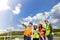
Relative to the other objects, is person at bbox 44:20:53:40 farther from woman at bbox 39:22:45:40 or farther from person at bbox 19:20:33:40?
person at bbox 19:20:33:40

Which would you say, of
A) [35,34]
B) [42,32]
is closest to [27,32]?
[35,34]

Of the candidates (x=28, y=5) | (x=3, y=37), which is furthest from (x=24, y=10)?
(x=3, y=37)

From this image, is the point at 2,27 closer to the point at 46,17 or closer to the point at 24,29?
the point at 24,29

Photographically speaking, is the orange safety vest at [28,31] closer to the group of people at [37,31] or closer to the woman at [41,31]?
the group of people at [37,31]

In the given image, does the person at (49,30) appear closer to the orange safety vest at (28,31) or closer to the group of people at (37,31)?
the group of people at (37,31)

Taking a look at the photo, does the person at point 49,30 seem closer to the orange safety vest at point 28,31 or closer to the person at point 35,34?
the person at point 35,34

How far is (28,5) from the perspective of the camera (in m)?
5.95

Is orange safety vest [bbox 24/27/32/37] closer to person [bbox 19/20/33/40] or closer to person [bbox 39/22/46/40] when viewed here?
person [bbox 19/20/33/40]

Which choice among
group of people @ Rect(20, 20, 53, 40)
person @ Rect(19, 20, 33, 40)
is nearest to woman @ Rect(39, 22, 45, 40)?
group of people @ Rect(20, 20, 53, 40)

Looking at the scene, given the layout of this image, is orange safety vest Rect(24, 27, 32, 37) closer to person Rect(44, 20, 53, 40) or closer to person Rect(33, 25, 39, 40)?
person Rect(33, 25, 39, 40)

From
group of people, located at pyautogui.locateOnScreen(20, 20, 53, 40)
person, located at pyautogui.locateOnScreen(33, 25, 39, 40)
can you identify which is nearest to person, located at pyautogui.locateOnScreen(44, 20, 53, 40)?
group of people, located at pyautogui.locateOnScreen(20, 20, 53, 40)

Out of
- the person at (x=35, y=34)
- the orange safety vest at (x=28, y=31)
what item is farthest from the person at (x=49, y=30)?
the orange safety vest at (x=28, y=31)

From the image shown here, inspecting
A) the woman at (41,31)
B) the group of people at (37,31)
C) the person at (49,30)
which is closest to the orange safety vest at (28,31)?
the group of people at (37,31)

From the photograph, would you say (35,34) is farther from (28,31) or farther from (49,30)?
(49,30)
